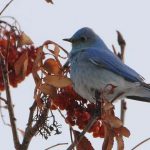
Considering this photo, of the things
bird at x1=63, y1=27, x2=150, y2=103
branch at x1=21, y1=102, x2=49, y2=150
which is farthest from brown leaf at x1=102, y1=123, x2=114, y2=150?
bird at x1=63, y1=27, x2=150, y2=103

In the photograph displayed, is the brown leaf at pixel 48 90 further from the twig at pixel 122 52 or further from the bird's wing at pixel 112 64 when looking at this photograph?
the bird's wing at pixel 112 64

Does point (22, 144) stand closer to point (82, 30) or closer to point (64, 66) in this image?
point (64, 66)

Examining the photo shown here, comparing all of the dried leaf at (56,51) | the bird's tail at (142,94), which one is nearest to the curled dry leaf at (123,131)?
the dried leaf at (56,51)

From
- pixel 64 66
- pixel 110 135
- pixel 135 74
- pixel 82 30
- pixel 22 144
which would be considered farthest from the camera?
pixel 82 30

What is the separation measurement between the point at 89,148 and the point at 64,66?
651mm

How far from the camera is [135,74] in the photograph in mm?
4508

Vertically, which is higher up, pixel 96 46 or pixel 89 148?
pixel 96 46

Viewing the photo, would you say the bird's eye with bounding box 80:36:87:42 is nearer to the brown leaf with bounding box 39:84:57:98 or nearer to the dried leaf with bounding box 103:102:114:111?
the dried leaf with bounding box 103:102:114:111

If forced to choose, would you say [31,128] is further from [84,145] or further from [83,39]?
[83,39]

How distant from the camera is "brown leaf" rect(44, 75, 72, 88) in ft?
8.66

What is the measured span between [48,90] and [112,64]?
1.97 m

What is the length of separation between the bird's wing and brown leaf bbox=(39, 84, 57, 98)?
1849mm

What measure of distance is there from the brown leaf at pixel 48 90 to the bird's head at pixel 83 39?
232 centimetres

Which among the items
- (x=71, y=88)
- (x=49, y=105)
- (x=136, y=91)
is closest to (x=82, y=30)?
(x=136, y=91)
